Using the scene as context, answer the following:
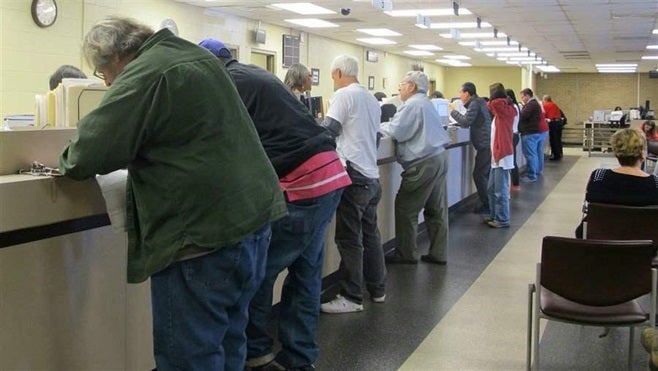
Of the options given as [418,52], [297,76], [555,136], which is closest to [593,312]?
[297,76]

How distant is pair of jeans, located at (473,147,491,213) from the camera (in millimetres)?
7398

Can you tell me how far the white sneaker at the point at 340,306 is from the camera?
157 inches

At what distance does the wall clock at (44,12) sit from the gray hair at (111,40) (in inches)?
247

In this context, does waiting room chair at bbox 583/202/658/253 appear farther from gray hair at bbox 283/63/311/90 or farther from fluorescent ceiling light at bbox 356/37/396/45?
fluorescent ceiling light at bbox 356/37/396/45

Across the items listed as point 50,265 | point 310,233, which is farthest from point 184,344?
point 310,233

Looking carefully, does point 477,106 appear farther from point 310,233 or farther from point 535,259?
point 310,233

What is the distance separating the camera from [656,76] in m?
23.8

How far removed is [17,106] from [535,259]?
218 inches

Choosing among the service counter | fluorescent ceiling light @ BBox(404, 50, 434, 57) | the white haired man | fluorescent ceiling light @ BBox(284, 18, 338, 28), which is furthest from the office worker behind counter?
fluorescent ceiling light @ BBox(404, 50, 434, 57)

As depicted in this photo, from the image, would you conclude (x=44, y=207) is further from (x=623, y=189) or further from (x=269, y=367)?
(x=623, y=189)

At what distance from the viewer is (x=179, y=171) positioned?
184 cm

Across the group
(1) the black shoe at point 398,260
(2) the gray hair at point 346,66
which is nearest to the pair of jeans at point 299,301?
(2) the gray hair at point 346,66

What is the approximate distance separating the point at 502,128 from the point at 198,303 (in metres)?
5.31

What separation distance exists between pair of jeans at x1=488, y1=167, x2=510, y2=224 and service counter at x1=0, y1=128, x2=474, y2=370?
4.59 metres
